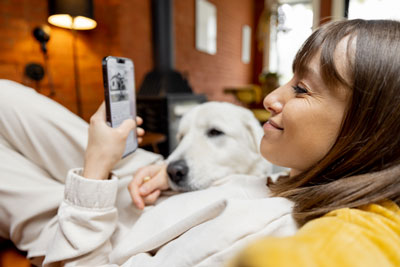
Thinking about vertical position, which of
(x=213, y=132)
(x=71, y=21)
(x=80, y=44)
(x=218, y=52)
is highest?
(x=218, y=52)

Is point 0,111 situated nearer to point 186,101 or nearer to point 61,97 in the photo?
point 61,97

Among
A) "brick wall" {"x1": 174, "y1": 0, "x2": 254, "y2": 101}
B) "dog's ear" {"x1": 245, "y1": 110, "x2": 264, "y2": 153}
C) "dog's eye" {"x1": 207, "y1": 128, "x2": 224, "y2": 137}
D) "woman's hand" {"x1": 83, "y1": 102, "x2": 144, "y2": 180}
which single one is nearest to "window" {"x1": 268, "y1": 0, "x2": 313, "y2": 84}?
"dog's ear" {"x1": 245, "y1": 110, "x2": 264, "y2": 153}

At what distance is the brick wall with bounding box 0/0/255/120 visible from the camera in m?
0.76

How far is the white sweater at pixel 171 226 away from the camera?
0.37 meters

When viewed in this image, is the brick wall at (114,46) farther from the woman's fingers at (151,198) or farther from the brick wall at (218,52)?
the woman's fingers at (151,198)

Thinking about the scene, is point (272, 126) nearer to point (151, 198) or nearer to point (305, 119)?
point (305, 119)

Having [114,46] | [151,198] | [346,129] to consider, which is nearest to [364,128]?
[346,129]

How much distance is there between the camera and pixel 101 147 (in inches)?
23.0

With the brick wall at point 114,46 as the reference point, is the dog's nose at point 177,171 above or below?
below

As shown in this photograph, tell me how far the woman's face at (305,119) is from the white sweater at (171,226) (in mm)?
96

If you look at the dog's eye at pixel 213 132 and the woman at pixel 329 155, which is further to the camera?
the dog's eye at pixel 213 132

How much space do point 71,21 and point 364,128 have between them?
3.55 feet

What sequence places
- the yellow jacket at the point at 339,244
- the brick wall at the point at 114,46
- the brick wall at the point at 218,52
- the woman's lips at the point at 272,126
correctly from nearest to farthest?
the yellow jacket at the point at 339,244 → the woman's lips at the point at 272,126 → the brick wall at the point at 114,46 → the brick wall at the point at 218,52

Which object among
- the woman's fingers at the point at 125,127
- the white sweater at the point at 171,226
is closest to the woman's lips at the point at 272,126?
the white sweater at the point at 171,226
